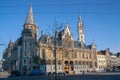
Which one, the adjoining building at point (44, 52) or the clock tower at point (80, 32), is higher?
the clock tower at point (80, 32)

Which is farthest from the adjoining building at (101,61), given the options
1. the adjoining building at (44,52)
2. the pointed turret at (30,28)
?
the pointed turret at (30,28)

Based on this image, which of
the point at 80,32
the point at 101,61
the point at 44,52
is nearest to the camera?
the point at 44,52

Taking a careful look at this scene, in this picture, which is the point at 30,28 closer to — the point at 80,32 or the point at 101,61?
the point at 80,32

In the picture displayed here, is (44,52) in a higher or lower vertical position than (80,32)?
lower

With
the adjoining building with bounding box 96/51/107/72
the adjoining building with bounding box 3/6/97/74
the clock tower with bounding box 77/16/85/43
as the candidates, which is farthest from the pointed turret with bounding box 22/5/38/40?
the adjoining building with bounding box 96/51/107/72

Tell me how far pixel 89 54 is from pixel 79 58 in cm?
830

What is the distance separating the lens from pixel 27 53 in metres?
63.9

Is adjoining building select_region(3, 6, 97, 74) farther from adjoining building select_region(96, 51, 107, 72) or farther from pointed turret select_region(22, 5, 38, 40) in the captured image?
adjoining building select_region(96, 51, 107, 72)

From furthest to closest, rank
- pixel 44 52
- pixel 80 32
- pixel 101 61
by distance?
pixel 101 61 → pixel 80 32 → pixel 44 52

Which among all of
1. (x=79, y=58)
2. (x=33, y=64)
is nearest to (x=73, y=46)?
(x=79, y=58)

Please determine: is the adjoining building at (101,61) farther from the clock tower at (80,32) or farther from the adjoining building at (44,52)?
the adjoining building at (44,52)

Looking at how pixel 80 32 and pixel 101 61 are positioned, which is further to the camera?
pixel 101 61

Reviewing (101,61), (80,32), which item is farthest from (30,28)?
(101,61)

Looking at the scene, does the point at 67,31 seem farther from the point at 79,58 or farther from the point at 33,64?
the point at 33,64
